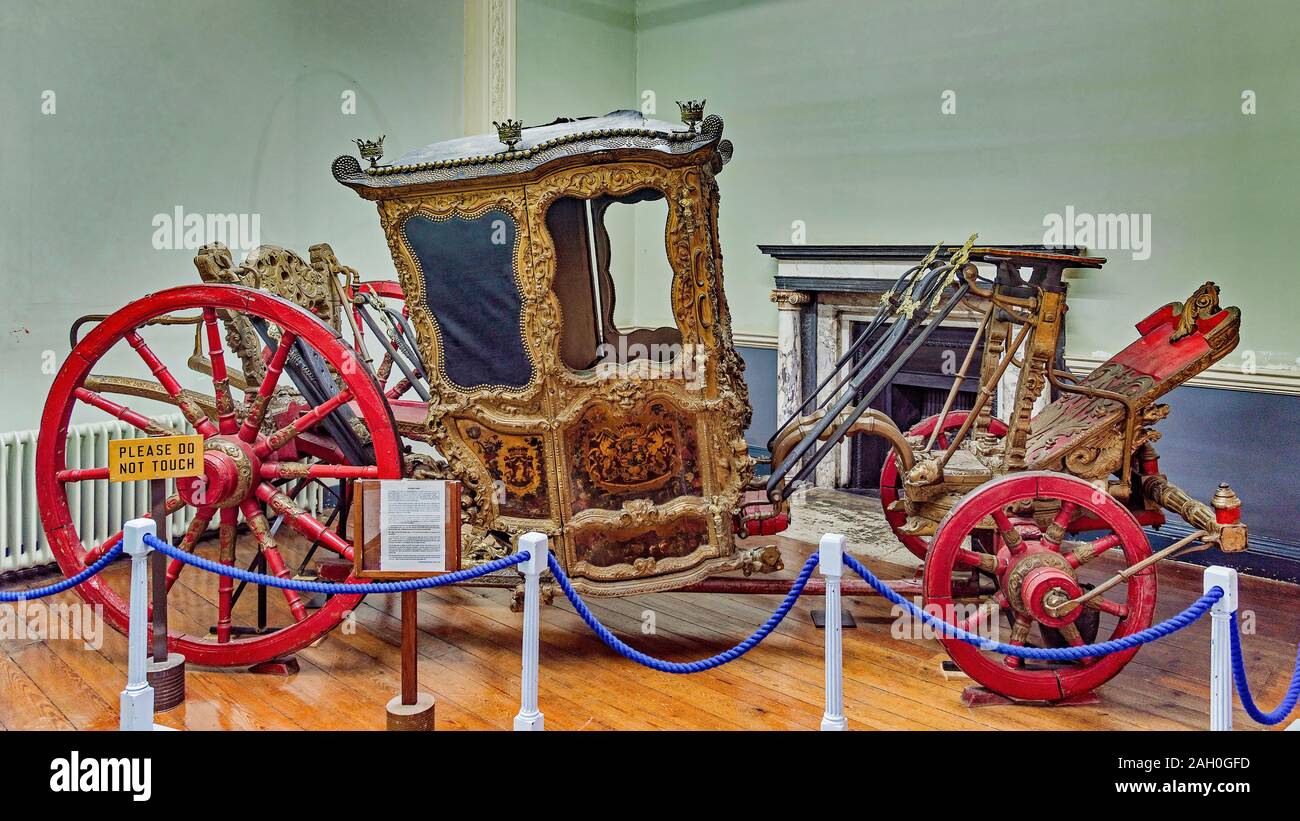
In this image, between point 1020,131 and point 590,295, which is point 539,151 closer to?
point 590,295

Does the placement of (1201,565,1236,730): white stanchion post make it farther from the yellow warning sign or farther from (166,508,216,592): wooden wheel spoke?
(166,508,216,592): wooden wheel spoke

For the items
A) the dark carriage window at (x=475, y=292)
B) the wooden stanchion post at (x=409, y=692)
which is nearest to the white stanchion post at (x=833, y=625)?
the wooden stanchion post at (x=409, y=692)

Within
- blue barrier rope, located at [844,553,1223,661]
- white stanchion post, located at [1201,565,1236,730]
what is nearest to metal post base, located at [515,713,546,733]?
blue barrier rope, located at [844,553,1223,661]

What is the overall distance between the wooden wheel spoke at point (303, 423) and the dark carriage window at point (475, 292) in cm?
48

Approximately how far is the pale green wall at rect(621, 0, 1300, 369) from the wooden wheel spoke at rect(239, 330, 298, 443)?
413 cm

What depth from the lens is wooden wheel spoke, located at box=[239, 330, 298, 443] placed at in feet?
13.4

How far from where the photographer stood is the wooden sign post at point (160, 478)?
3.58 m

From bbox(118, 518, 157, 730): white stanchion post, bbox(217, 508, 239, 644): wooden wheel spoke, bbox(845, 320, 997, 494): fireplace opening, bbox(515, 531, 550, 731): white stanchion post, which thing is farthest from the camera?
bbox(845, 320, 997, 494): fireplace opening

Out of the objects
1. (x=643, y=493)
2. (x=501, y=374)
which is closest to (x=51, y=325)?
(x=501, y=374)

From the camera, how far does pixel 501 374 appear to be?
14.1ft

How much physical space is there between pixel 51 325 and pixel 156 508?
248 cm

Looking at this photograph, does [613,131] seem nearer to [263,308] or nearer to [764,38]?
[263,308]

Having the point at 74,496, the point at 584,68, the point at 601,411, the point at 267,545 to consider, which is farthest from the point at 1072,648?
the point at 584,68

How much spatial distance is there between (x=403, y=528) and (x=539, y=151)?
4.97ft
